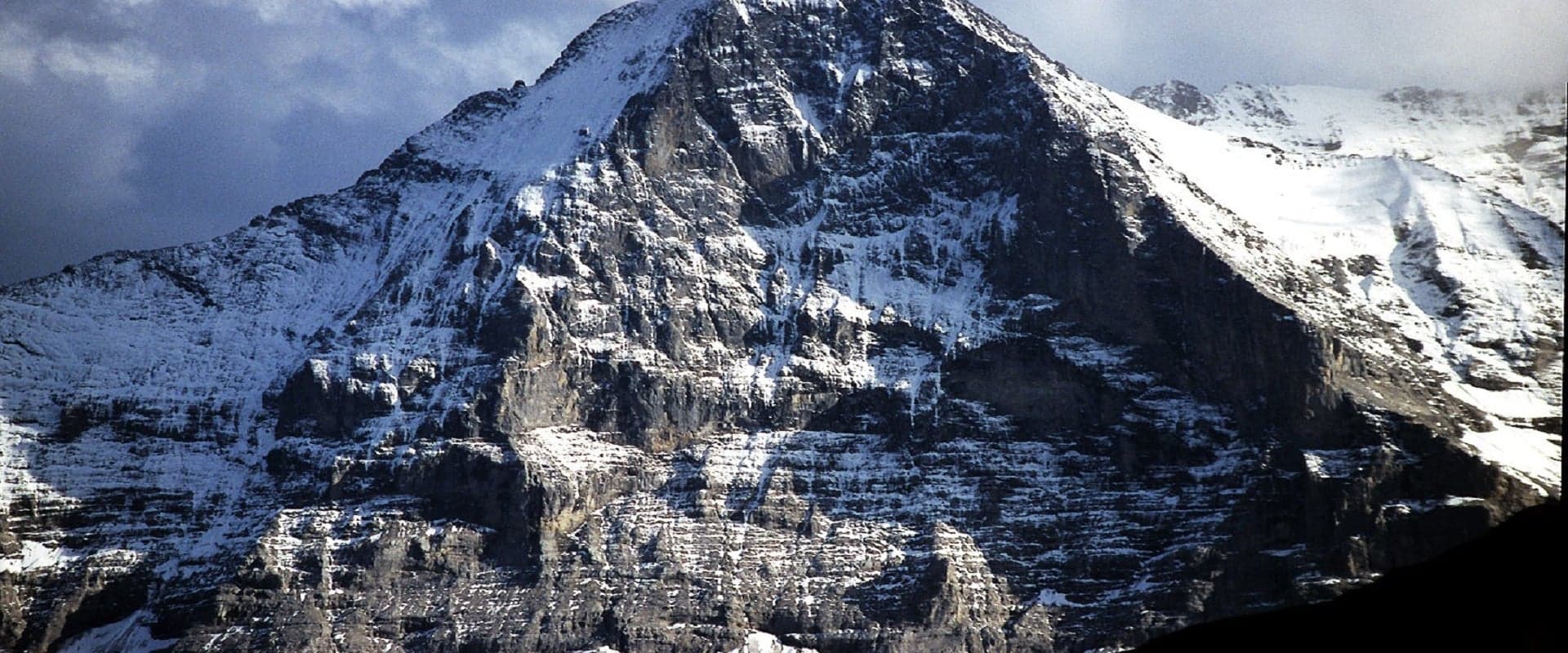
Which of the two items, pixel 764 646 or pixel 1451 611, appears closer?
pixel 1451 611

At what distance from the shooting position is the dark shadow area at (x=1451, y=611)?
111ft

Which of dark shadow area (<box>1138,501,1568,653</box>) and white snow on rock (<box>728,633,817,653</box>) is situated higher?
dark shadow area (<box>1138,501,1568,653</box>)

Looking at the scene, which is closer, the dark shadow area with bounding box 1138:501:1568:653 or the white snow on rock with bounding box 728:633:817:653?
the dark shadow area with bounding box 1138:501:1568:653

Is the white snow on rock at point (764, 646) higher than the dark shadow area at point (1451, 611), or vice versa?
the dark shadow area at point (1451, 611)

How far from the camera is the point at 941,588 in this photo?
198 meters

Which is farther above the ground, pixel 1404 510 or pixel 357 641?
pixel 1404 510

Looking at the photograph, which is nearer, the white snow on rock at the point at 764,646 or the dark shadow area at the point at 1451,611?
the dark shadow area at the point at 1451,611

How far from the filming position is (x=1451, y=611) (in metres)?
35.1

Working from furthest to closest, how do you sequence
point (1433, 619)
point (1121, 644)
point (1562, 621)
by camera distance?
point (1121, 644) → point (1433, 619) → point (1562, 621)

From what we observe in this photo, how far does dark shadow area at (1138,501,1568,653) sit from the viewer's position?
33.7m

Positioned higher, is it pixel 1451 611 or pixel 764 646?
pixel 1451 611

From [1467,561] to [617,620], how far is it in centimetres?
16574

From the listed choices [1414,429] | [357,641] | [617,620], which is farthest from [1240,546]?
[357,641]

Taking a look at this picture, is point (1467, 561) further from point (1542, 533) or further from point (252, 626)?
point (252, 626)
